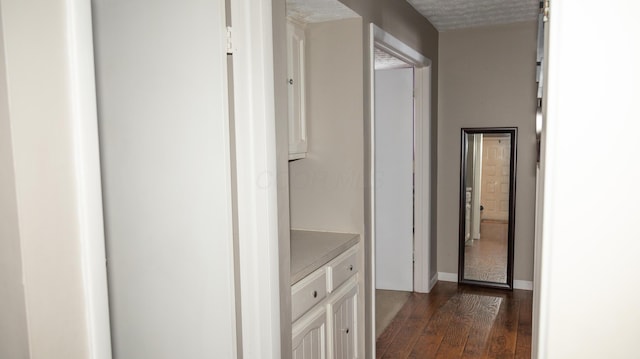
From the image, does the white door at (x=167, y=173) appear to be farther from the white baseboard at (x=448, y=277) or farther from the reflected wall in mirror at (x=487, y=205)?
the white baseboard at (x=448, y=277)

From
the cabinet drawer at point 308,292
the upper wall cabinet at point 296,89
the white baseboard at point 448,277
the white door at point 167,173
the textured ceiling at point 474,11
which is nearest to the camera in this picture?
the white door at point 167,173

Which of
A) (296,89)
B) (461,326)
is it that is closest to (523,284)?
(461,326)

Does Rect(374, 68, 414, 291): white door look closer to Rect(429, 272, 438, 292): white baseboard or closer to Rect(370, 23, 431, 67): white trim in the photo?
Rect(429, 272, 438, 292): white baseboard

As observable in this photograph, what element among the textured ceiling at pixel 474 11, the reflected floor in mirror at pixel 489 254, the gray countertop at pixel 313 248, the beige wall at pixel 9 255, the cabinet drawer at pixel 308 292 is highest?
the textured ceiling at pixel 474 11

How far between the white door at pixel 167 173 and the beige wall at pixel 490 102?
10.9ft

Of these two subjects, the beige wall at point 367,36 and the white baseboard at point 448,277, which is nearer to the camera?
the beige wall at point 367,36

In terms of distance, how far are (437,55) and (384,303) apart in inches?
88.9

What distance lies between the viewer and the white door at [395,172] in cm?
427

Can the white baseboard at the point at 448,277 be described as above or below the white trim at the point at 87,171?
below

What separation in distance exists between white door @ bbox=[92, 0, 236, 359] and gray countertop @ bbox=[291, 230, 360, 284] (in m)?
0.49

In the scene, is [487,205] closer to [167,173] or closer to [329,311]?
[329,311]

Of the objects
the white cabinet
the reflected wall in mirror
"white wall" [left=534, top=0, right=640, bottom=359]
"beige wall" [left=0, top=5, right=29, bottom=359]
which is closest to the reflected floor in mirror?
the reflected wall in mirror

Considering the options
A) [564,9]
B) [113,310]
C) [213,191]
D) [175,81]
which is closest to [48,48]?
[175,81]

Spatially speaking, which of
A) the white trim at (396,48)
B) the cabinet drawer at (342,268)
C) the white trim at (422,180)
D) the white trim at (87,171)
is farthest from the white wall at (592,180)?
the white trim at (422,180)
